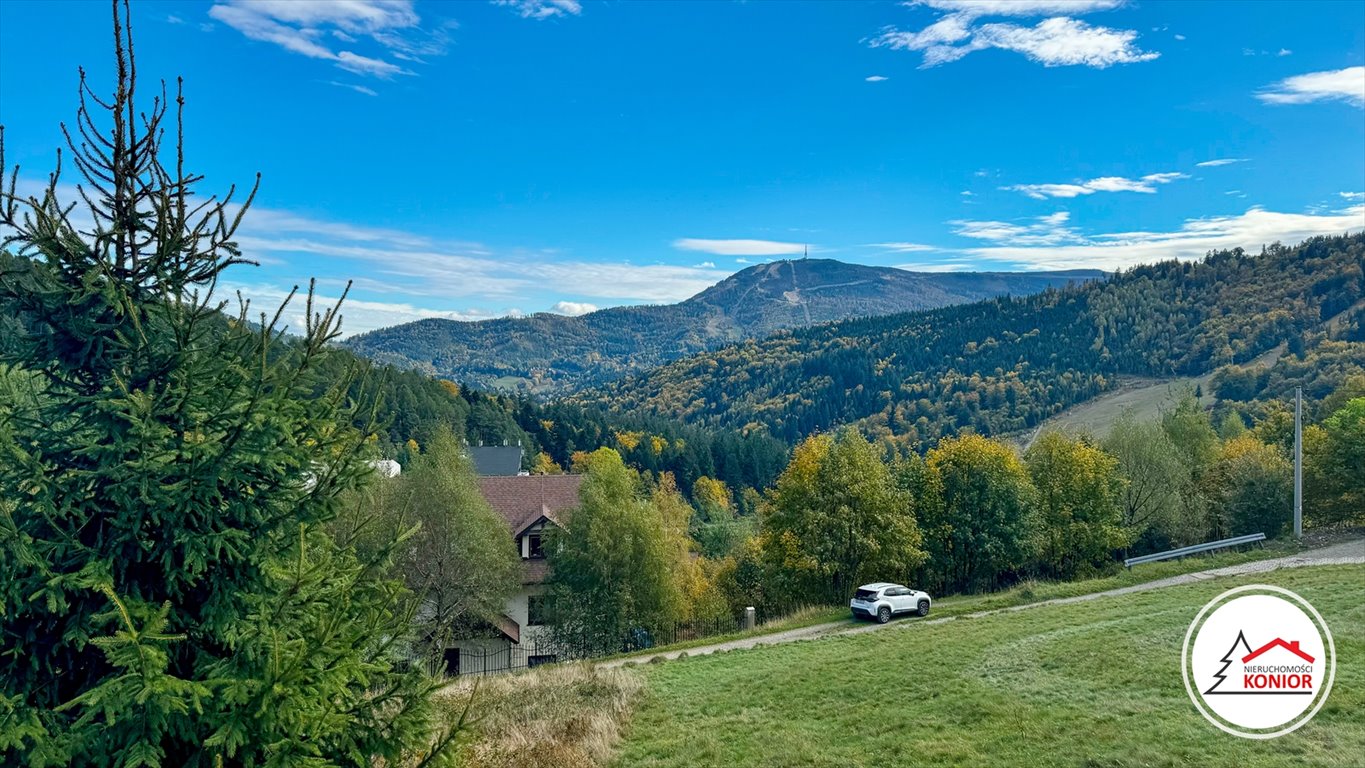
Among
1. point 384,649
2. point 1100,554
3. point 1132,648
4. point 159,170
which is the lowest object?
point 1100,554

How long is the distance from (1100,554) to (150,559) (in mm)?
41940

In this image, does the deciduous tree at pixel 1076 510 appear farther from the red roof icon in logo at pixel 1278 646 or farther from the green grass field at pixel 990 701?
the red roof icon in logo at pixel 1278 646

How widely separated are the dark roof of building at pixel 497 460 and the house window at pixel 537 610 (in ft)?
89.6

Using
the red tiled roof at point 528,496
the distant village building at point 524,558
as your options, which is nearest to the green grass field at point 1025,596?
the distant village building at point 524,558

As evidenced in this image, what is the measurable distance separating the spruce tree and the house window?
26652mm

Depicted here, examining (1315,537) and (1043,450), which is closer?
(1315,537)

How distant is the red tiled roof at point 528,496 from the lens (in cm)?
3916

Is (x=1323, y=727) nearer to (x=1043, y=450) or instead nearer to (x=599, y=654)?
(x=599, y=654)

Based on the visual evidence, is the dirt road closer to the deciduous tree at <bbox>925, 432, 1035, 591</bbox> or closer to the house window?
the deciduous tree at <bbox>925, 432, 1035, 591</bbox>

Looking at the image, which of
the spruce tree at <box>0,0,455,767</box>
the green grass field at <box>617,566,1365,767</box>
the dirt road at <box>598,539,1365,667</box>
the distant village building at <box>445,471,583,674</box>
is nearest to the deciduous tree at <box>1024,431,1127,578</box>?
the dirt road at <box>598,539,1365,667</box>

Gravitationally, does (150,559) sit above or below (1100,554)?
above

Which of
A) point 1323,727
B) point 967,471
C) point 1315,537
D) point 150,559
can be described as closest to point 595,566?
→ point 967,471

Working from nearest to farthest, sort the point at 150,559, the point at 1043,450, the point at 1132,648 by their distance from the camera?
the point at 150,559 < the point at 1132,648 < the point at 1043,450

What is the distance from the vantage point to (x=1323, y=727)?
10328 millimetres
